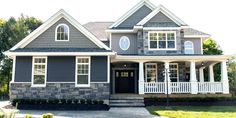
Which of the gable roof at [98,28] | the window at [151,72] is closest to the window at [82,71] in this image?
the window at [151,72]

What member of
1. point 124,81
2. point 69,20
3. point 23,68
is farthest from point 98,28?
point 23,68

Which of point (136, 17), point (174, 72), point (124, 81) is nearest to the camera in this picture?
point (174, 72)

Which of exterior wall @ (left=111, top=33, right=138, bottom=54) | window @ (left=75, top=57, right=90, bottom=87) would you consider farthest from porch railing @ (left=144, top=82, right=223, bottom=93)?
window @ (left=75, top=57, right=90, bottom=87)

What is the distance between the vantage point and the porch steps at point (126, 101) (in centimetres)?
1677

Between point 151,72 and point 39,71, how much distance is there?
8.80 meters

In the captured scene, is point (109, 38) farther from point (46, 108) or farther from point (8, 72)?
point (8, 72)

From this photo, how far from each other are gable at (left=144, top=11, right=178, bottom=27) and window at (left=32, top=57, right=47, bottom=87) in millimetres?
8533

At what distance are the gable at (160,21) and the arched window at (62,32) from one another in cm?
651

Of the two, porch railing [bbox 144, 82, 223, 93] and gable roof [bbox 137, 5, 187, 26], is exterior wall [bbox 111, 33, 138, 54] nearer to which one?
gable roof [bbox 137, 5, 187, 26]

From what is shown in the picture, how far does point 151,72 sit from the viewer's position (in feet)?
68.5

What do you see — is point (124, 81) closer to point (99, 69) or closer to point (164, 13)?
point (99, 69)

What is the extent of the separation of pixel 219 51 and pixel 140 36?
43.6 ft

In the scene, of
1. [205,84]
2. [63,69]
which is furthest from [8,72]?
[205,84]

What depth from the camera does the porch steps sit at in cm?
1677
